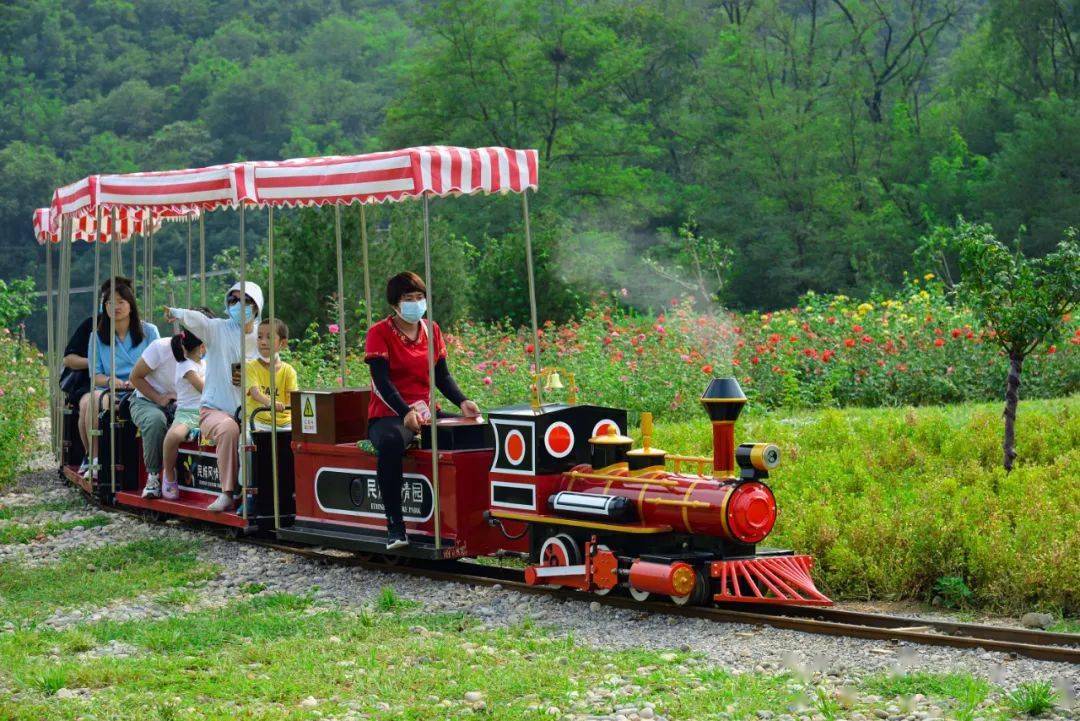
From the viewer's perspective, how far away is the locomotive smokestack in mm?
8273

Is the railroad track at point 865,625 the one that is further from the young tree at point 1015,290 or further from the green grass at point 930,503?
the young tree at point 1015,290

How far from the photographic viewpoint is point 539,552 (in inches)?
364

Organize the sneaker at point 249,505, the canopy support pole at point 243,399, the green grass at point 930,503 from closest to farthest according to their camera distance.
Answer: the green grass at point 930,503, the canopy support pole at point 243,399, the sneaker at point 249,505

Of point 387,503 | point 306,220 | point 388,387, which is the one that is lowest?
point 387,503

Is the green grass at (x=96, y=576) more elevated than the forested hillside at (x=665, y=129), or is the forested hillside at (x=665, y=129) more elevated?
the forested hillside at (x=665, y=129)

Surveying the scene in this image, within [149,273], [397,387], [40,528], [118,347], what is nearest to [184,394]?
[40,528]

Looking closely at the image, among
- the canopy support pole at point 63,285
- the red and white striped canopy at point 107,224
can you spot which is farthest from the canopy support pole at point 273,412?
the canopy support pole at point 63,285

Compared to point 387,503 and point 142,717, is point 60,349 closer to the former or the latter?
point 387,503

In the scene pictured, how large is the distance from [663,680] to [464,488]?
3.00 metres

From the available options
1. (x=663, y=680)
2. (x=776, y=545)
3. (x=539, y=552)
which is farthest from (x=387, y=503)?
(x=663, y=680)

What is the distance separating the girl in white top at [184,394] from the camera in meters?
12.5

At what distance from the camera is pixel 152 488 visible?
1291cm

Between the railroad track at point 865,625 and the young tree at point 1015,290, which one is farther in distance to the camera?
the young tree at point 1015,290

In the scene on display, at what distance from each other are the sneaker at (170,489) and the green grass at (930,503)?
4.38m
